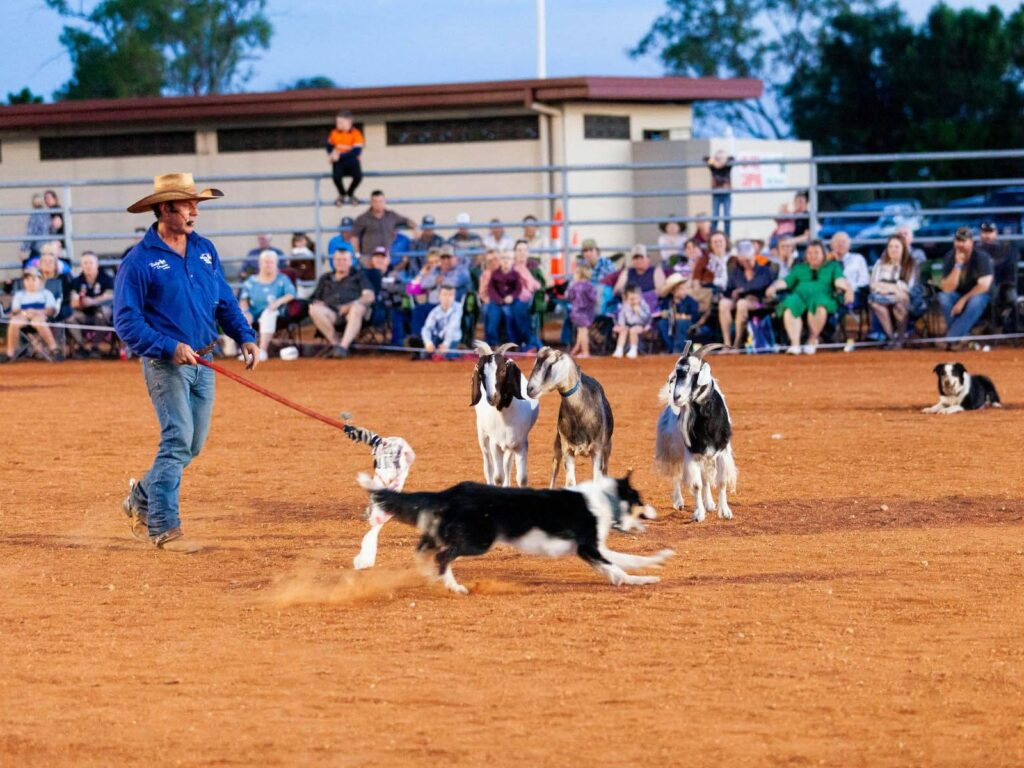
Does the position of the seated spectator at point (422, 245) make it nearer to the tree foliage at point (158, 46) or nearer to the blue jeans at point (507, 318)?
the blue jeans at point (507, 318)

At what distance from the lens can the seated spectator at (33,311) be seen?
21469mm

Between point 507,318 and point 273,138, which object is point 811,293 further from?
point 273,138

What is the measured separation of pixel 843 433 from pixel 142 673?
324 inches

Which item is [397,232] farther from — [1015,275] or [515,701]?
[515,701]

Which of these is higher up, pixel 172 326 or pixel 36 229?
pixel 36 229

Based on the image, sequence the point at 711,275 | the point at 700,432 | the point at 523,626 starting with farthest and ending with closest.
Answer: the point at 711,275 → the point at 700,432 → the point at 523,626

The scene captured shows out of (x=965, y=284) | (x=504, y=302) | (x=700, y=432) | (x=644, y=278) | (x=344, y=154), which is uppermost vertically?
(x=344, y=154)

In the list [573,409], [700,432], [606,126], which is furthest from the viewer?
[606,126]

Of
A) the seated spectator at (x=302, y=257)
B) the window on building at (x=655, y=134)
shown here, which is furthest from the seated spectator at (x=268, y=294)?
the window on building at (x=655, y=134)

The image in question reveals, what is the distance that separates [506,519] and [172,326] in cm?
247

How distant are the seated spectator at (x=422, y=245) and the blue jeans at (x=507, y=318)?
93.1 inches

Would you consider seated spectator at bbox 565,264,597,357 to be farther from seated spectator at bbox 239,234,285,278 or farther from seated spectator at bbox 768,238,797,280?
seated spectator at bbox 239,234,285,278

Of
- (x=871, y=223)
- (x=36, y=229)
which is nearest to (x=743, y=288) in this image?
(x=36, y=229)

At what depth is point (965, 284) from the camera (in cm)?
1973
